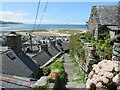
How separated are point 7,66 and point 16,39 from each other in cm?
459

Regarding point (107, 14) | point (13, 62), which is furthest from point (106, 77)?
point (107, 14)

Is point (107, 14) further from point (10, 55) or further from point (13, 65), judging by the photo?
point (13, 65)

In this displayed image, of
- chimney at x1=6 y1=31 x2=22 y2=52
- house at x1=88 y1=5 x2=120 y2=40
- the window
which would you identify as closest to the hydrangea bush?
the window

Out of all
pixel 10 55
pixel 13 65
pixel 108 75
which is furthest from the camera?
pixel 10 55

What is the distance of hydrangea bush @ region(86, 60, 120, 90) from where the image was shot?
4.94 m

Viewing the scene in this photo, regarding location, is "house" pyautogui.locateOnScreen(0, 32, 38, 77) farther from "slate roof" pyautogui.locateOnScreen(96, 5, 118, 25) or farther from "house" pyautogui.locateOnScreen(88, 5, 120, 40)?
"slate roof" pyautogui.locateOnScreen(96, 5, 118, 25)

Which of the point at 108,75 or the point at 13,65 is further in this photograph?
the point at 13,65

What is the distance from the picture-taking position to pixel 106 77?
5.05 m

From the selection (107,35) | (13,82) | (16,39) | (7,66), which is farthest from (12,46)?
(13,82)

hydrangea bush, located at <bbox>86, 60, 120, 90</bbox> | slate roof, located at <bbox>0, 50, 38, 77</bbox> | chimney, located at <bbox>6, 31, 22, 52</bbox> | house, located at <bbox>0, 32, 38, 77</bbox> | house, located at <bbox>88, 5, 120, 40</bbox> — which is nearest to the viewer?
hydrangea bush, located at <bbox>86, 60, 120, 90</bbox>

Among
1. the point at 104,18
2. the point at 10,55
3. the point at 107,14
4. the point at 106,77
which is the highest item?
the point at 107,14

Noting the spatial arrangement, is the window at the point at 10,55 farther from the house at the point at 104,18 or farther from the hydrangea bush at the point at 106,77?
the hydrangea bush at the point at 106,77

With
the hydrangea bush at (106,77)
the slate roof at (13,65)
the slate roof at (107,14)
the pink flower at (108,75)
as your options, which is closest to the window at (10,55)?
the slate roof at (13,65)

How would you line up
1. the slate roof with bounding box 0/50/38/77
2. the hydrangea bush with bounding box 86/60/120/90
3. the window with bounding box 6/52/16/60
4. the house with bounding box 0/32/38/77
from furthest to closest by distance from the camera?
1. the window with bounding box 6/52/16/60
2. the house with bounding box 0/32/38/77
3. the slate roof with bounding box 0/50/38/77
4. the hydrangea bush with bounding box 86/60/120/90
